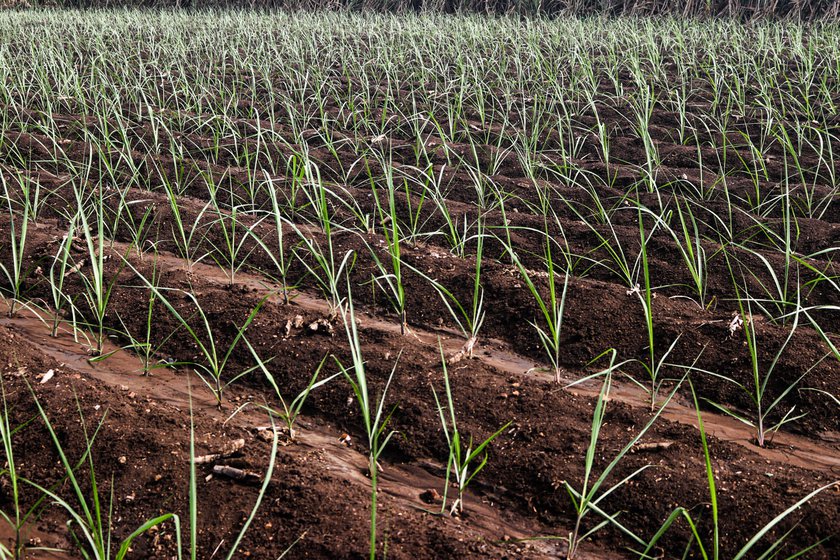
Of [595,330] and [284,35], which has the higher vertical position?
[284,35]

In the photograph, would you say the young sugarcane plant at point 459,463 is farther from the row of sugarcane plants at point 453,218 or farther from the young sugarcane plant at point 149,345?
the young sugarcane plant at point 149,345

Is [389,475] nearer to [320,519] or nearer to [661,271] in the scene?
[320,519]

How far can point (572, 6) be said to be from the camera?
10.6 metres

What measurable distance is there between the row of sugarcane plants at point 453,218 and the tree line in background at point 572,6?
375cm

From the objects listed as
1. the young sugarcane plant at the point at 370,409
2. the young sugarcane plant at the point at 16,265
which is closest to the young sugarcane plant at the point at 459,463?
the young sugarcane plant at the point at 370,409

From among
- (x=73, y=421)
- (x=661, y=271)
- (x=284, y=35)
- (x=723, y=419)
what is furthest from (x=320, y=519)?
(x=284, y=35)

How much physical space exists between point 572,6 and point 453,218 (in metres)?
8.55

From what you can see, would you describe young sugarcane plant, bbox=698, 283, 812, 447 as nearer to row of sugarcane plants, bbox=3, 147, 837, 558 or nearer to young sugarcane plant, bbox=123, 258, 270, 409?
row of sugarcane plants, bbox=3, 147, 837, 558

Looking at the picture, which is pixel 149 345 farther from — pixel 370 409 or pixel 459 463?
pixel 459 463

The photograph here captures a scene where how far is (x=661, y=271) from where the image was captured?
263 cm

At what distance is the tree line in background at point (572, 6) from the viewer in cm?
930

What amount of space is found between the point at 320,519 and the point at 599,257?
1658 millimetres

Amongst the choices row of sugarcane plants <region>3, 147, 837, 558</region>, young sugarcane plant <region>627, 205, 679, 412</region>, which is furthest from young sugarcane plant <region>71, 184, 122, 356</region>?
young sugarcane plant <region>627, 205, 679, 412</region>

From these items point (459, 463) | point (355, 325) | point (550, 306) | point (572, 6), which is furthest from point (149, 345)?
point (572, 6)
